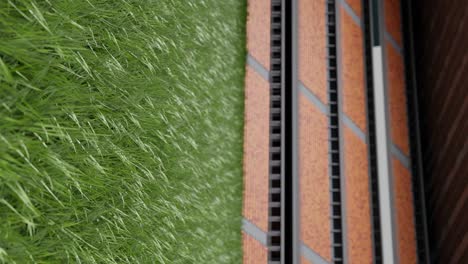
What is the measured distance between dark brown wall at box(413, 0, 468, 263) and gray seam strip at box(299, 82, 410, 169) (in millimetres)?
264

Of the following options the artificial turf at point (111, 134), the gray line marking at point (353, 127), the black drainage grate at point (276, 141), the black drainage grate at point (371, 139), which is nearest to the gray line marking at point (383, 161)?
the black drainage grate at point (371, 139)

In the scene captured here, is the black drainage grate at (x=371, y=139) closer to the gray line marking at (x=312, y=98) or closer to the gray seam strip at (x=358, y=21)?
the gray seam strip at (x=358, y=21)

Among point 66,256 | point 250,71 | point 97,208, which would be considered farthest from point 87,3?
point 250,71

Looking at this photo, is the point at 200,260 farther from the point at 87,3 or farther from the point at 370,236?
the point at 370,236

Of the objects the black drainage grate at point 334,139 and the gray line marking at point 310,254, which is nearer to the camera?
the gray line marking at point 310,254

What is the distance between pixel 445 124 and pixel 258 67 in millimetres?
1949

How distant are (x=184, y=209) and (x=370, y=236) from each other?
2.47m

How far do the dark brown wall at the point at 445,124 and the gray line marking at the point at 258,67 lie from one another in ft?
5.90

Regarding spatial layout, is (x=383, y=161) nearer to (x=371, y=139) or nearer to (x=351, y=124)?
(x=371, y=139)

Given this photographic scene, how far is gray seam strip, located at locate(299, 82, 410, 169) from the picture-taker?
4.72 m

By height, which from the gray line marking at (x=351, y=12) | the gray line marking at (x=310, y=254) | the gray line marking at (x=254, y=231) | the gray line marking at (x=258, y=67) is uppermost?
the gray line marking at (x=351, y=12)

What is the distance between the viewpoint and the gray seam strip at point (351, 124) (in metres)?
4.72

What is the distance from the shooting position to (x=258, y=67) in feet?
14.5

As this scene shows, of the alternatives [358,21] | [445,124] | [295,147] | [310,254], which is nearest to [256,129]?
[295,147]
